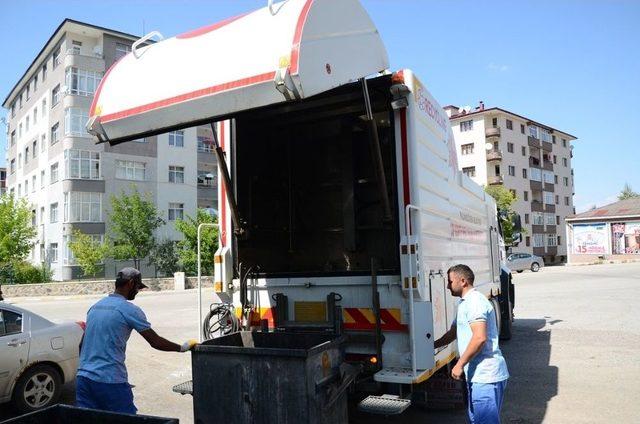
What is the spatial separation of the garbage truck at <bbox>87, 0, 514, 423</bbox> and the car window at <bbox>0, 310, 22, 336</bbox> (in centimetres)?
241

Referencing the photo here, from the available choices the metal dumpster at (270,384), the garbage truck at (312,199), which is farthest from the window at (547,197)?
the metal dumpster at (270,384)

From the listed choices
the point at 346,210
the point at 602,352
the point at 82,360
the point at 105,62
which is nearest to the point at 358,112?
the point at 346,210

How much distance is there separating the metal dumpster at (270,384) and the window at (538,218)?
2747 inches


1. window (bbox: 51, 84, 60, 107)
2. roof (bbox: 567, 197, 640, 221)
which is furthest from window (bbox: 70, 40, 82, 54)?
roof (bbox: 567, 197, 640, 221)

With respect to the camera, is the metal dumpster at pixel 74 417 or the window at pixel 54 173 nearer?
the metal dumpster at pixel 74 417

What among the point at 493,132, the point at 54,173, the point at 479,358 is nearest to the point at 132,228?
the point at 54,173

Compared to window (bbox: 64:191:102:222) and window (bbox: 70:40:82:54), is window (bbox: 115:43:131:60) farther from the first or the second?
window (bbox: 64:191:102:222)

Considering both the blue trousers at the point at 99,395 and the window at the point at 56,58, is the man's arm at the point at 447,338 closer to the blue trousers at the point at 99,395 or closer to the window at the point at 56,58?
the blue trousers at the point at 99,395

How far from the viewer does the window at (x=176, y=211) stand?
4119cm

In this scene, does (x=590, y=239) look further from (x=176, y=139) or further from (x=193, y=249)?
(x=193, y=249)

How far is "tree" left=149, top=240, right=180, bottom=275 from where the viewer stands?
34.7 meters

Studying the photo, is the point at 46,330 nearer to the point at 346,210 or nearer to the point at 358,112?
the point at 346,210

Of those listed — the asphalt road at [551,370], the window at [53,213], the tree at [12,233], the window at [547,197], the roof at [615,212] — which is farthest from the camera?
the window at [547,197]

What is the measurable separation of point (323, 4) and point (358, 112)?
1.87m
